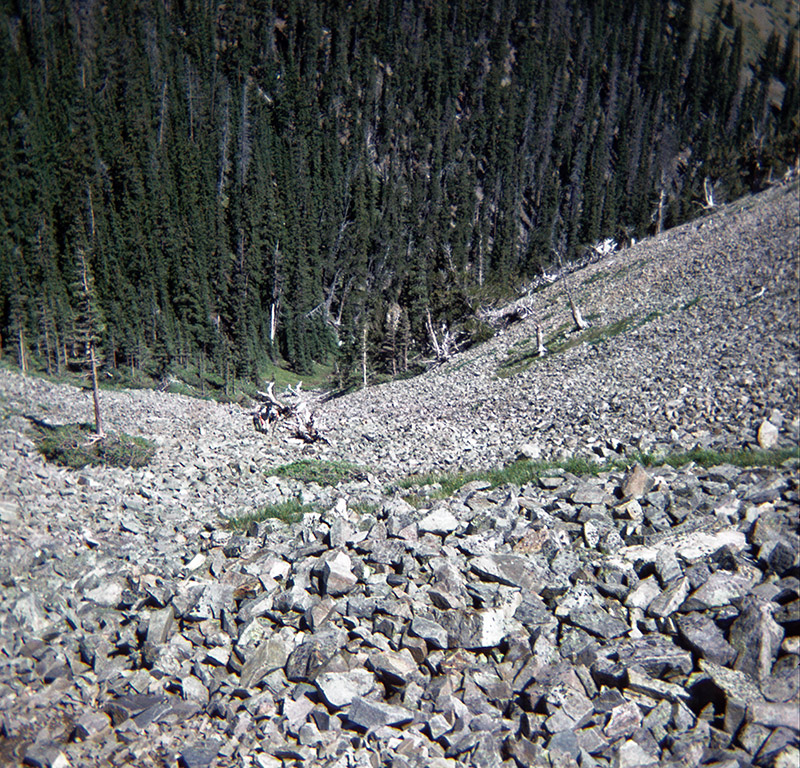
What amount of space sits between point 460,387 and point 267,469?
1575 centimetres

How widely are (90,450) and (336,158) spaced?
105m

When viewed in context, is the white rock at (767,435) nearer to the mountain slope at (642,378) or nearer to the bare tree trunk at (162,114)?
the mountain slope at (642,378)

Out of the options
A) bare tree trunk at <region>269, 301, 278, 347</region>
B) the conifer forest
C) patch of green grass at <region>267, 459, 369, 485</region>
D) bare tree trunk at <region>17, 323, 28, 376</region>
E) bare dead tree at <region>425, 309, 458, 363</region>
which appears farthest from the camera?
bare tree trunk at <region>269, 301, 278, 347</region>

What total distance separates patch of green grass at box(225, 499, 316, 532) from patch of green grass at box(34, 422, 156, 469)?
700 centimetres

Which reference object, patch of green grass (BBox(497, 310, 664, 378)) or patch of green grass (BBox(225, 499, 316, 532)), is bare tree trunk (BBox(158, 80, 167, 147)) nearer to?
patch of green grass (BBox(497, 310, 664, 378))

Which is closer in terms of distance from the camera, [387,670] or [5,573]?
[387,670]

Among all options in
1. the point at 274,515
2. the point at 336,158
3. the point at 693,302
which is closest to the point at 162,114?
the point at 336,158

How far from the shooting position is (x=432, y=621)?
6.47 meters

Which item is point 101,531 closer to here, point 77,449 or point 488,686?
point 77,449

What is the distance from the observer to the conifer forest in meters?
62.8

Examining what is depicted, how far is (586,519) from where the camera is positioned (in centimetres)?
848

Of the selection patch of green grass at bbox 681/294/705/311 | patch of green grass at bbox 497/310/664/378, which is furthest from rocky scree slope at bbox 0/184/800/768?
patch of green grass at bbox 497/310/664/378

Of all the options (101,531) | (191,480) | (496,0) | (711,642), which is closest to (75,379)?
(191,480)

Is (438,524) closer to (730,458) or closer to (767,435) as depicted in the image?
(730,458)
